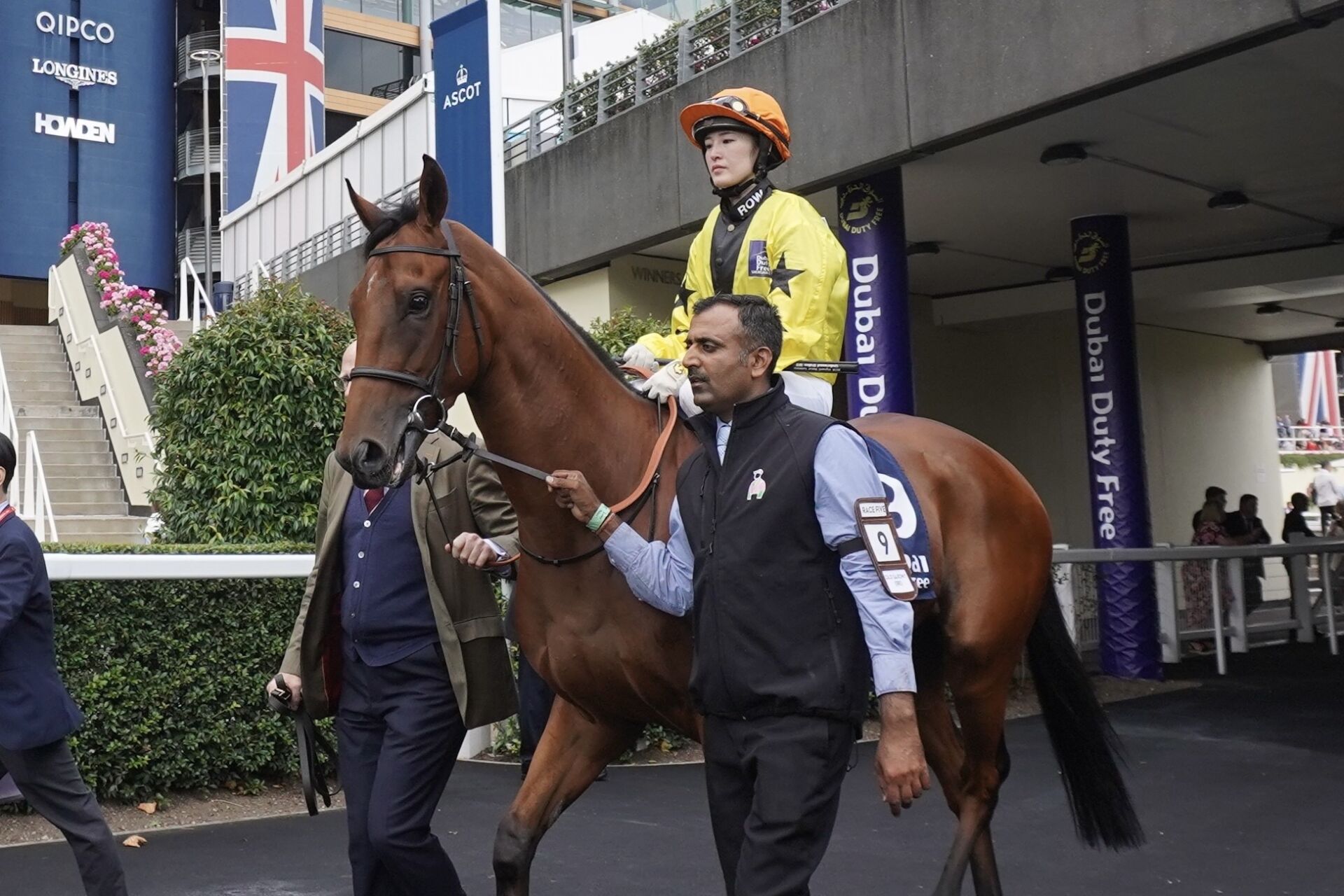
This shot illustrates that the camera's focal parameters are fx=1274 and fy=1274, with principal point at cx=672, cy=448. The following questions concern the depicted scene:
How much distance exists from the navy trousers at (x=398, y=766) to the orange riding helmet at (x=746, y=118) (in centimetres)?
160

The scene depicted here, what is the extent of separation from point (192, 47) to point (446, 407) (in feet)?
110

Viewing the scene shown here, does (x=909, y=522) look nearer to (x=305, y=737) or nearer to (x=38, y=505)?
(x=305, y=737)

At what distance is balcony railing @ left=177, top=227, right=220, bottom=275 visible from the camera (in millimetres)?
32375

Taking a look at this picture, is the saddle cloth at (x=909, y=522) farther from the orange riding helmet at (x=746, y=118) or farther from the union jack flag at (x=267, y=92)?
the union jack flag at (x=267, y=92)

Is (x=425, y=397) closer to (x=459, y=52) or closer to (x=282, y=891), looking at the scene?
(x=282, y=891)

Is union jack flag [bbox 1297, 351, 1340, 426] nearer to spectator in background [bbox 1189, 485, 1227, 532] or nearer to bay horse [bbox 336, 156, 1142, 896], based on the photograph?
spectator in background [bbox 1189, 485, 1227, 532]

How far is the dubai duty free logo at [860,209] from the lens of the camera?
30.7 ft

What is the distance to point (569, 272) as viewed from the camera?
12.7 metres

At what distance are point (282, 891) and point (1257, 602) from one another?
10096 millimetres

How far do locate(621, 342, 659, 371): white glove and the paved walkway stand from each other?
2157 millimetres

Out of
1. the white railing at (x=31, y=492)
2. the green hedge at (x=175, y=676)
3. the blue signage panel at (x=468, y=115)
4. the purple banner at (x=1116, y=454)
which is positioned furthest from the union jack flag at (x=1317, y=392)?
the green hedge at (x=175, y=676)

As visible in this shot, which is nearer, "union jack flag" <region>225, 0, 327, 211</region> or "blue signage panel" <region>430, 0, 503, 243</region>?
"blue signage panel" <region>430, 0, 503, 243</region>

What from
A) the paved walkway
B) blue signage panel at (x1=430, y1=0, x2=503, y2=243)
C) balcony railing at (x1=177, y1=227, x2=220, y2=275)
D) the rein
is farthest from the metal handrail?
balcony railing at (x1=177, y1=227, x2=220, y2=275)

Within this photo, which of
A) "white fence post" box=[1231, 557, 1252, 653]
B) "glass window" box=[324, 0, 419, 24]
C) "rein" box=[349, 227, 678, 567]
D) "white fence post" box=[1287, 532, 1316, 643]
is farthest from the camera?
"glass window" box=[324, 0, 419, 24]
